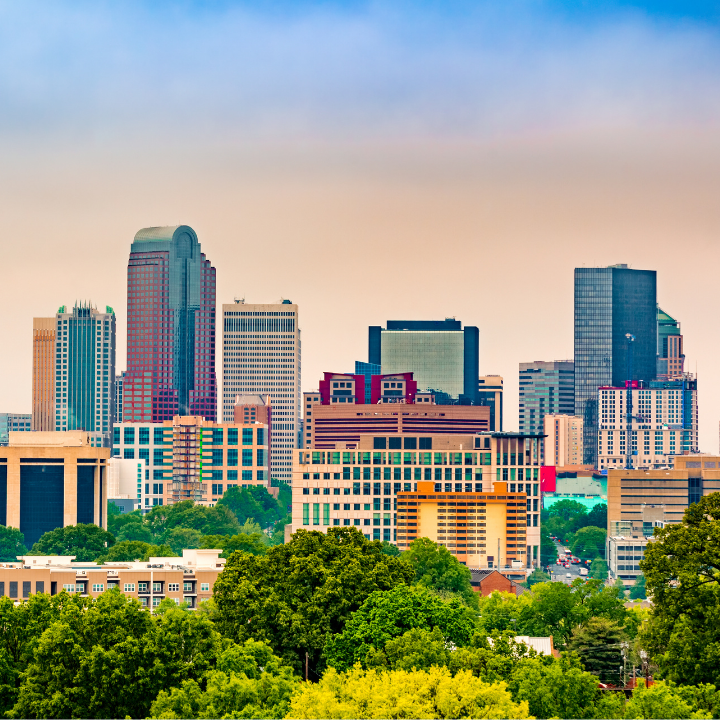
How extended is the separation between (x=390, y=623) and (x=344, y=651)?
10.6 ft

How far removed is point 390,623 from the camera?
323ft

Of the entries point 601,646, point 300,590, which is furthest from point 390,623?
point 601,646

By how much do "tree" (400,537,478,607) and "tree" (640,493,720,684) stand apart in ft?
237

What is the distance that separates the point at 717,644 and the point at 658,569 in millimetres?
6471

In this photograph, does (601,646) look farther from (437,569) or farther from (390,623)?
(437,569)

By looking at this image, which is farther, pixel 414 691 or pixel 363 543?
pixel 363 543

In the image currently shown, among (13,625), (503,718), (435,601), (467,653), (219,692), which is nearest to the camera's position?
(503,718)

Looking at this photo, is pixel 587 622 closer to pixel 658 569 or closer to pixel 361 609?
pixel 361 609

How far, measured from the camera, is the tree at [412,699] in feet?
235

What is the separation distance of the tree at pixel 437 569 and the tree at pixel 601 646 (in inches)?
1947

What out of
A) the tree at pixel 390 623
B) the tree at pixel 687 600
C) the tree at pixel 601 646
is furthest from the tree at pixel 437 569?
the tree at pixel 687 600

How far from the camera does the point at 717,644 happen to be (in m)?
83.9

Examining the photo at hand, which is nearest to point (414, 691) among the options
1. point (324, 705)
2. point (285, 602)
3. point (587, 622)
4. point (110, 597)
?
point (324, 705)

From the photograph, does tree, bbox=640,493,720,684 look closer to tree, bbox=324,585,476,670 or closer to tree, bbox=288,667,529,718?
tree, bbox=288,667,529,718
